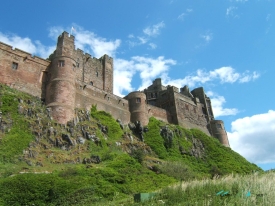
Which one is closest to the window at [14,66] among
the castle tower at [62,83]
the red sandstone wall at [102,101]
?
the castle tower at [62,83]

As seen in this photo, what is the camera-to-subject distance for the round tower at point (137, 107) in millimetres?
40969

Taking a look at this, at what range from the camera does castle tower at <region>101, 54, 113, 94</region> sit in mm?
44688

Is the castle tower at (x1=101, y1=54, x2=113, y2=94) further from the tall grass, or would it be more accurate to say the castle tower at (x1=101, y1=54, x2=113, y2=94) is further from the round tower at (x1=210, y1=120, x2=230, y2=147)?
the tall grass

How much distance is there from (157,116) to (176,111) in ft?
14.7

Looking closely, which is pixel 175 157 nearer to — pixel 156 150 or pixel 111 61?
pixel 156 150

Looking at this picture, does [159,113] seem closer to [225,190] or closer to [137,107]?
[137,107]

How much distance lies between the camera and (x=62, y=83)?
3164 cm

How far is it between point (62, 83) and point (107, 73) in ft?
49.0

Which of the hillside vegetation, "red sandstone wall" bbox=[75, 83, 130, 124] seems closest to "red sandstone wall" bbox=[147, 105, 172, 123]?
the hillside vegetation

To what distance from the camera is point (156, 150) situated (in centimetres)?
3669

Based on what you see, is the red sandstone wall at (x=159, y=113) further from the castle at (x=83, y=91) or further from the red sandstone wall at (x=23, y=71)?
the red sandstone wall at (x=23, y=71)

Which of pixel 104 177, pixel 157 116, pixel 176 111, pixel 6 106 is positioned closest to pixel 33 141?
pixel 6 106

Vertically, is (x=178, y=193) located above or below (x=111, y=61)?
below

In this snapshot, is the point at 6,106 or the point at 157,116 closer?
the point at 6,106
